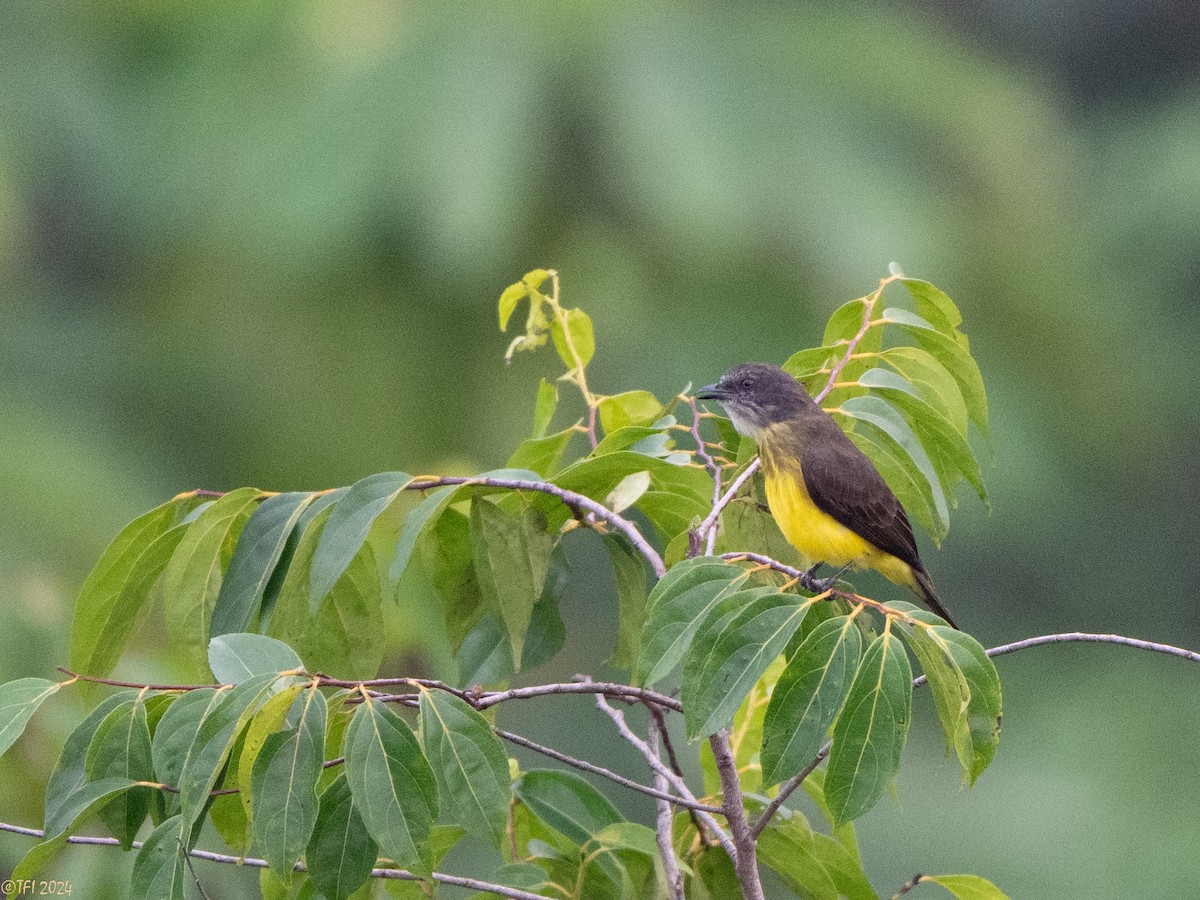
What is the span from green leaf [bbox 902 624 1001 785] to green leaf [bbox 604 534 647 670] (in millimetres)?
705

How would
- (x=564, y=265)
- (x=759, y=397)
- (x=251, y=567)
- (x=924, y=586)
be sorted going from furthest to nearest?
(x=564, y=265)
(x=924, y=586)
(x=759, y=397)
(x=251, y=567)

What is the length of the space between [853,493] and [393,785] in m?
1.54

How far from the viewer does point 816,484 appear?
2.83m

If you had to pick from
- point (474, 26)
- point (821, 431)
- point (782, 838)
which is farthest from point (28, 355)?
point (782, 838)

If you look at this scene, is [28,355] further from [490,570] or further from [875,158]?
[490,570]

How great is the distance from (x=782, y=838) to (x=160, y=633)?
269 cm

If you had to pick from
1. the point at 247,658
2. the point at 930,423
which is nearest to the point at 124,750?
the point at 247,658

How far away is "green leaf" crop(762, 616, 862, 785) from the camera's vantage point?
1.59m

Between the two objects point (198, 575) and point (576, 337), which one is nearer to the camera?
point (198, 575)

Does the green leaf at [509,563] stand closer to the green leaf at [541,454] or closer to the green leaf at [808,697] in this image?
the green leaf at [541,454]

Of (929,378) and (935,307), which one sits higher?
(935,307)

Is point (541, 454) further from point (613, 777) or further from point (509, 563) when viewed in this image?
point (613, 777)

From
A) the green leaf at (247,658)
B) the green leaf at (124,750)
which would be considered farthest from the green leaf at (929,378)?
the green leaf at (124,750)

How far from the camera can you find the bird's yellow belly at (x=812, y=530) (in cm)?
274
